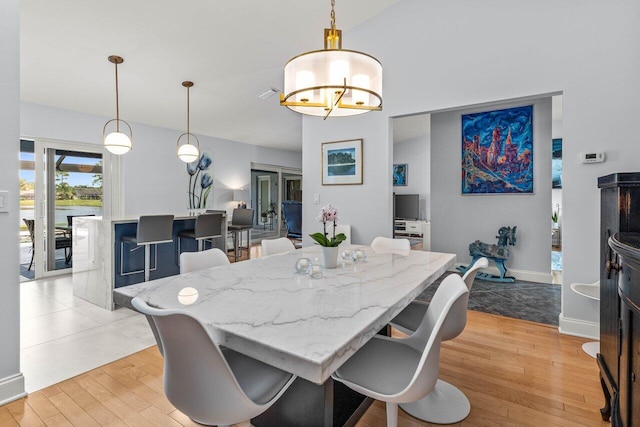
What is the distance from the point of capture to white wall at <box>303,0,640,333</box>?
102 inches

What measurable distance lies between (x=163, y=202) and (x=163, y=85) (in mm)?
2317

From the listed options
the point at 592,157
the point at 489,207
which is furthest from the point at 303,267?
the point at 489,207

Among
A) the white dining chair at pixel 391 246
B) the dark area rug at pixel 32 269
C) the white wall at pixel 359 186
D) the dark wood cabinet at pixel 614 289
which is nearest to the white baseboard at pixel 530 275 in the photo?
the white wall at pixel 359 186

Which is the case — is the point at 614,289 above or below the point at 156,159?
below

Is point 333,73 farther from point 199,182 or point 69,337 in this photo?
point 199,182

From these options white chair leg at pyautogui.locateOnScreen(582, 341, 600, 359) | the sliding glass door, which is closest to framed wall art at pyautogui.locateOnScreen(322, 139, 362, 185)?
white chair leg at pyautogui.locateOnScreen(582, 341, 600, 359)

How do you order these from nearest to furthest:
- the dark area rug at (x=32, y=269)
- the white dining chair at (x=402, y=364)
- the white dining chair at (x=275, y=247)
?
the white dining chair at (x=402, y=364) → the white dining chair at (x=275, y=247) → the dark area rug at (x=32, y=269)

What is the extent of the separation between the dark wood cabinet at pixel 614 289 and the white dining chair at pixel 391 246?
1.15 metres

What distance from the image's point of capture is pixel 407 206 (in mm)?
7340

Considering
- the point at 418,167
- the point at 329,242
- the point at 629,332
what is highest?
the point at 418,167

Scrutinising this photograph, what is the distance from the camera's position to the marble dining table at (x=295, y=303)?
35.9 inches

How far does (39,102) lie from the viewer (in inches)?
175

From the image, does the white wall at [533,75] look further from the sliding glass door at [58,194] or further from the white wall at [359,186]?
the sliding glass door at [58,194]

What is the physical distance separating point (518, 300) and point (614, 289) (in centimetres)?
230
